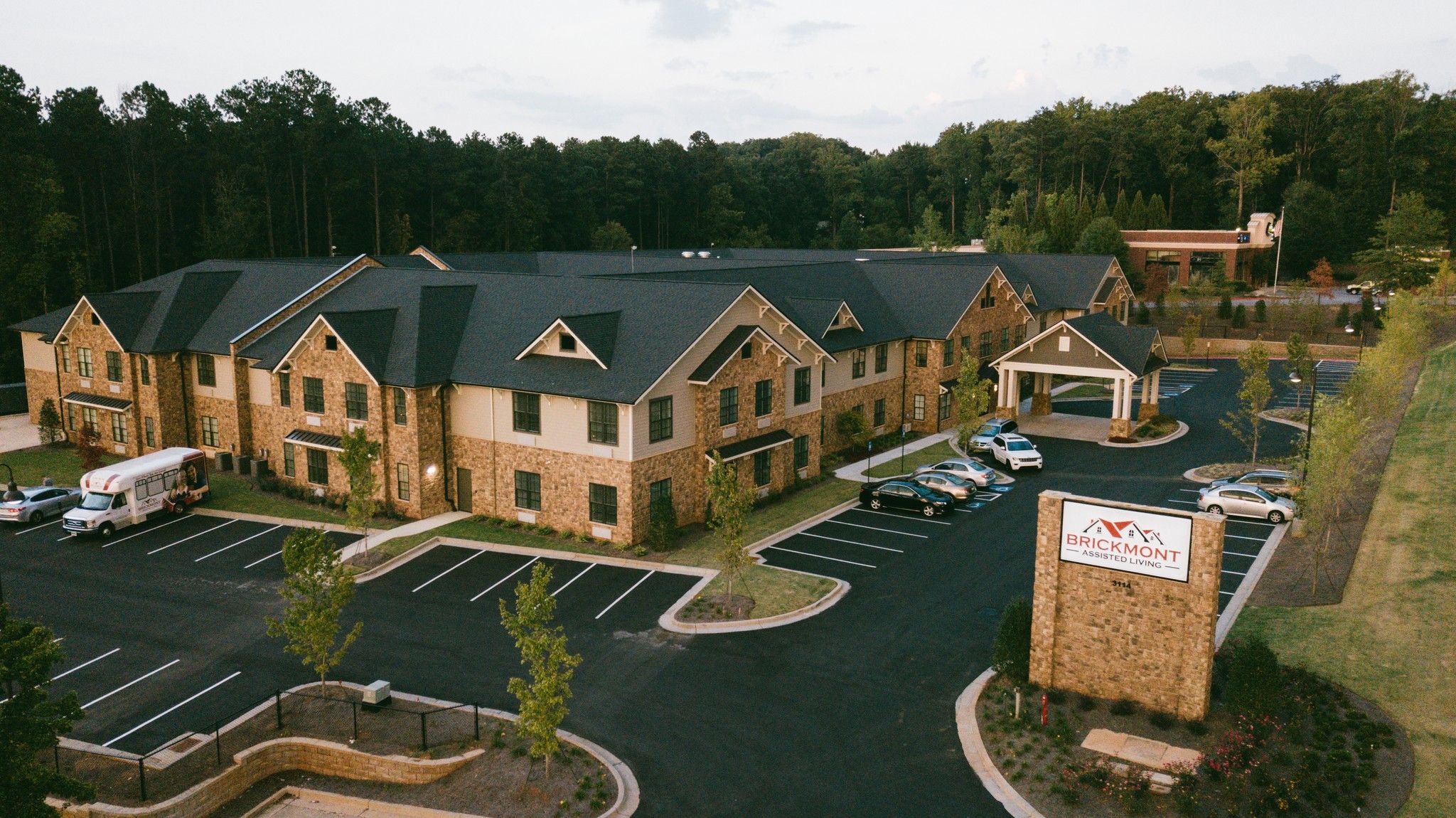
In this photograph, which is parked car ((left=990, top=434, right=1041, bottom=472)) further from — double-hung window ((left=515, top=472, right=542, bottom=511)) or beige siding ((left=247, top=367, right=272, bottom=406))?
beige siding ((left=247, top=367, right=272, bottom=406))

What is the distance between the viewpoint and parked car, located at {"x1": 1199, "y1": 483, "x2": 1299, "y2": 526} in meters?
36.1

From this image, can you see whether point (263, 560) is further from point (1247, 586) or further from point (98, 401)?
point (1247, 586)

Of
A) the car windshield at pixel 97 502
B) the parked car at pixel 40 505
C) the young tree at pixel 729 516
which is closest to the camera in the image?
the young tree at pixel 729 516

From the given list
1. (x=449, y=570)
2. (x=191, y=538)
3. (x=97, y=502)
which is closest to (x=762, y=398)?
(x=449, y=570)

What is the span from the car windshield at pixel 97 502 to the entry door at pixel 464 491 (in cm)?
1265

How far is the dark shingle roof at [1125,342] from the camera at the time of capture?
51.4 m

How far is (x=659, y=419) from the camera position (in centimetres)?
3456

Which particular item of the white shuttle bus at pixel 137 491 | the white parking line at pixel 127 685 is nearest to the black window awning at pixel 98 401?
the white shuttle bus at pixel 137 491

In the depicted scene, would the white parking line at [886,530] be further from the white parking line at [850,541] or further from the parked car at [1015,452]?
the parked car at [1015,452]

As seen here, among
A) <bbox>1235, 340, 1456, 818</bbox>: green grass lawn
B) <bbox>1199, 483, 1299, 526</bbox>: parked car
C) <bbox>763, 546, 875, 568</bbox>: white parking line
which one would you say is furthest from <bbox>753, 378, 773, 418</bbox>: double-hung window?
<bbox>1235, 340, 1456, 818</bbox>: green grass lawn

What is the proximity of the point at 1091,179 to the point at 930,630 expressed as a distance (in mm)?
110855

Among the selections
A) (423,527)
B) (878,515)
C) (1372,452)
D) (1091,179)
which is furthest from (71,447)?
(1091,179)

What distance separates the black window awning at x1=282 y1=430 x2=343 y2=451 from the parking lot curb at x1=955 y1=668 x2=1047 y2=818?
1072 inches

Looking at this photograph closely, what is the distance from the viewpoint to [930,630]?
2709 centimetres
